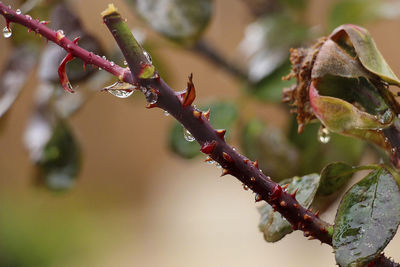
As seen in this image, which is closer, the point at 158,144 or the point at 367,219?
the point at 367,219

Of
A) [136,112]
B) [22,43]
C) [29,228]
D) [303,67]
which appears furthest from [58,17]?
[29,228]

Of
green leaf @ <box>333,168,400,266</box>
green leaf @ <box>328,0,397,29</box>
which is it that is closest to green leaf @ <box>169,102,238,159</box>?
green leaf @ <box>328,0,397,29</box>

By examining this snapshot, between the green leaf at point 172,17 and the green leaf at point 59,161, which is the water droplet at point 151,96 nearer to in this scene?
the green leaf at point 172,17

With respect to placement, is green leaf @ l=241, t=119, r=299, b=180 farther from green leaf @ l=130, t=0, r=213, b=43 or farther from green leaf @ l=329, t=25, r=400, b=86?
green leaf @ l=329, t=25, r=400, b=86

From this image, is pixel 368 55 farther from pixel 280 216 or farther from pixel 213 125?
pixel 213 125

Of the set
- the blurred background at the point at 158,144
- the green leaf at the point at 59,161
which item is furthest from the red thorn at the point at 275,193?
the green leaf at the point at 59,161

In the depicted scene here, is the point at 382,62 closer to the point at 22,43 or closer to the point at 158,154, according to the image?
the point at 22,43

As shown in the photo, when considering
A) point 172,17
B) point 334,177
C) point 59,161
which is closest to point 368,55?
point 334,177
